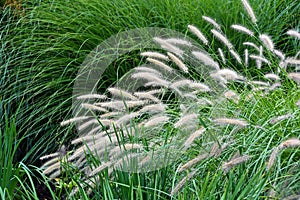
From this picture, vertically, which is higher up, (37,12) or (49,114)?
(37,12)

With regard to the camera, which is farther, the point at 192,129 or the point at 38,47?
the point at 38,47

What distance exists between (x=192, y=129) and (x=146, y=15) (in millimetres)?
2011

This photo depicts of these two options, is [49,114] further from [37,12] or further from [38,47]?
[37,12]

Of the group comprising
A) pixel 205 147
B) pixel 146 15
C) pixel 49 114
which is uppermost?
pixel 146 15

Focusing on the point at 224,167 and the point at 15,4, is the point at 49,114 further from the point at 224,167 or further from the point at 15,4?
the point at 224,167

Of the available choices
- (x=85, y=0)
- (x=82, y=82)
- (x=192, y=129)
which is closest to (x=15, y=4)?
(x=85, y=0)

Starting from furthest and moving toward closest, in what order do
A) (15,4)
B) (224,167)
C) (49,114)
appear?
1. (15,4)
2. (49,114)
3. (224,167)

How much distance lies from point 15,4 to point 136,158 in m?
2.83

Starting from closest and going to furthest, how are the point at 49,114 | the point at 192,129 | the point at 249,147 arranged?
the point at 249,147 → the point at 192,129 → the point at 49,114

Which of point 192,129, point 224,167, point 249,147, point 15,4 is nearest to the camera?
point 224,167

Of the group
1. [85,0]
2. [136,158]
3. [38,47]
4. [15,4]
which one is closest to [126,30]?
[85,0]

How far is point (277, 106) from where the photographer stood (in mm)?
2861

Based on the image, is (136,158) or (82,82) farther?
(82,82)

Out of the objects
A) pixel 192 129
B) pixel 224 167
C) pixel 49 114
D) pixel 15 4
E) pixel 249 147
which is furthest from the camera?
pixel 15 4
